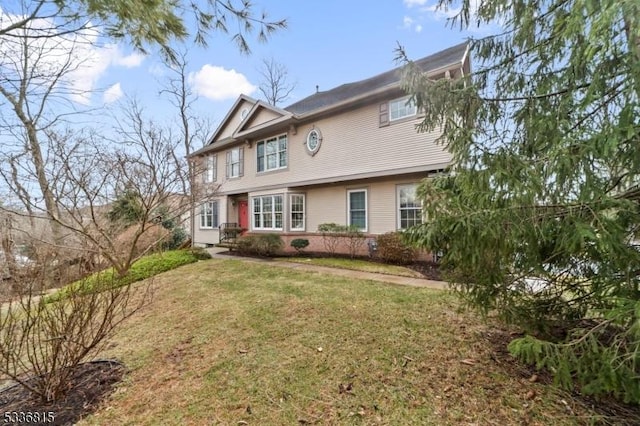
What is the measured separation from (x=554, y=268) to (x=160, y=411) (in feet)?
14.2

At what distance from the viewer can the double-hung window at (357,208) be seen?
11742mm

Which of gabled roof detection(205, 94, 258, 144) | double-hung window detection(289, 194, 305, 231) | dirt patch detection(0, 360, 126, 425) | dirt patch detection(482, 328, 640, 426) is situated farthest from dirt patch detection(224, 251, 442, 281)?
gabled roof detection(205, 94, 258, 144)

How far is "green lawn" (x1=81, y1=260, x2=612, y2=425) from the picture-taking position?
8.96 ft

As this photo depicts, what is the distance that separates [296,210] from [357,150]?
4141 mm

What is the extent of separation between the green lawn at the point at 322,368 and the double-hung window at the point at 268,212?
838cm

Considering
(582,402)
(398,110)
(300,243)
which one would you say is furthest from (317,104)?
(582,402)

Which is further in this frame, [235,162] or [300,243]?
[235,162]

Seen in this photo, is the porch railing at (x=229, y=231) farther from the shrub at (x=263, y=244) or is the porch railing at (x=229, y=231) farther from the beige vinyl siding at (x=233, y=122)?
the beige vinyl siding at (x=233, y=122)

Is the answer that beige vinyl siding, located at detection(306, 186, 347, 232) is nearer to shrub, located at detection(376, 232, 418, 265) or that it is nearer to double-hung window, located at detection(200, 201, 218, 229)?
shrub, located at detection(376, 232, 418, 265)

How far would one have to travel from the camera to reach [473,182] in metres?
2.85

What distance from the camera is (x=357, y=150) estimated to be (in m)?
11.6

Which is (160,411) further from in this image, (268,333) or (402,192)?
(402,192)

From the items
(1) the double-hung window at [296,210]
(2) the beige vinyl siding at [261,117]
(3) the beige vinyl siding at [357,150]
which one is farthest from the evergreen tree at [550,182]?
(2) the beige vinyl siding at [261,117]

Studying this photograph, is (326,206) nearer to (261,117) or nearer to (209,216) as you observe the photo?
(261,117)
